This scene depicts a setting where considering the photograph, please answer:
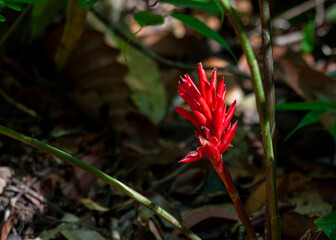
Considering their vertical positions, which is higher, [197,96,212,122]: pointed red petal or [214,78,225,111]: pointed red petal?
[214,78,225,111]: pointed red petal

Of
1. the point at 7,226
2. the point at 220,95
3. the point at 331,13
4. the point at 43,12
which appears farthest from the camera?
the point at 331,13

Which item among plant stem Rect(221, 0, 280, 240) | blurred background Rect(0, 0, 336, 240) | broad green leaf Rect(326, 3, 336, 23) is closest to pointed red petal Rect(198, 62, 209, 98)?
plant stem Rect(221, 0, 280, 240)

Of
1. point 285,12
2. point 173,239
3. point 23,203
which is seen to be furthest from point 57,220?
point 285,12

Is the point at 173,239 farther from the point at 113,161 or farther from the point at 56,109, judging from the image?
the point at 56,109

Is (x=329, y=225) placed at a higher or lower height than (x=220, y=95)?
lower

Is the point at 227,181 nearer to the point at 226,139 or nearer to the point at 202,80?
the point at 226,139

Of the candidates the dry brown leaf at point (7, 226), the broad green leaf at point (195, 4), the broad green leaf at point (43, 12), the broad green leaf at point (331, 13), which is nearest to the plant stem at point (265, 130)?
the broad green leaf at point (195, 4)

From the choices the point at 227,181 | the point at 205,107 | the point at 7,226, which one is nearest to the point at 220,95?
the point at 205,107

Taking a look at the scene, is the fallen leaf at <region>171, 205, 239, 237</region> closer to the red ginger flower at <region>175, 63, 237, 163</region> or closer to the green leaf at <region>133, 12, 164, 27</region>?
the red ginger flower at <region>175, 63, 237, 163</region>

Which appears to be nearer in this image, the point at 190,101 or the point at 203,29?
the point at 190,101
